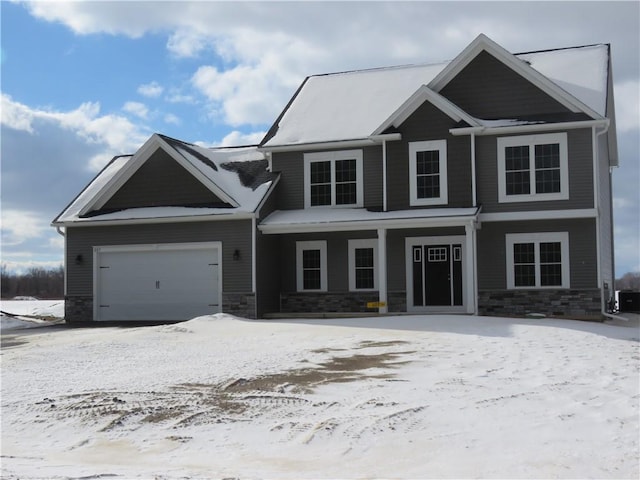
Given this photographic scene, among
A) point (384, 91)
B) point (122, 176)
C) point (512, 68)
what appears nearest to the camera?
point (512, 68)

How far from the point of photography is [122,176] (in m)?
24.0

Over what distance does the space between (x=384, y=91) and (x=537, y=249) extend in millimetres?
7977

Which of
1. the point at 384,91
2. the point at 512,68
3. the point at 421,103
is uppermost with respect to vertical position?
the point at 384,91

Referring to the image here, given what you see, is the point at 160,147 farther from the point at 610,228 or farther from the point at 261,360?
the point at 610,228

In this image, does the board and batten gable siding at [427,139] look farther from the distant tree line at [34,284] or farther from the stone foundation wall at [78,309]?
the distant tree line at [34,284]

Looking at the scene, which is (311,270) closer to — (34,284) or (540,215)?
(540,215)

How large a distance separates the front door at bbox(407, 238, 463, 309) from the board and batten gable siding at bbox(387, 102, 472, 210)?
4.72 feet

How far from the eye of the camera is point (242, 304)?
2205 cm

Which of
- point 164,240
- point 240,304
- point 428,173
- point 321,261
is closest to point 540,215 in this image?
point 428,173

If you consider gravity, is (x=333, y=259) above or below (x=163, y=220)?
below

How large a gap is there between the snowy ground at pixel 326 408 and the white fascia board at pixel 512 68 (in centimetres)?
847

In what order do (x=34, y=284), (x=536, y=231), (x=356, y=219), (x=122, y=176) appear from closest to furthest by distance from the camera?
(x=536, y=231)
(x=356, y=219)
(x=122, y=176)
(x=34, y=284)

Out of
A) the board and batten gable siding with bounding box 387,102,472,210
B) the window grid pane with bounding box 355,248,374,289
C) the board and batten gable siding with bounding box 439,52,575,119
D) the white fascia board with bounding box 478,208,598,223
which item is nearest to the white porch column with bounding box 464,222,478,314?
the white fascia board with bounding box 478,208,598,223

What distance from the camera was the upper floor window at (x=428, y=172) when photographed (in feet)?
71.7
